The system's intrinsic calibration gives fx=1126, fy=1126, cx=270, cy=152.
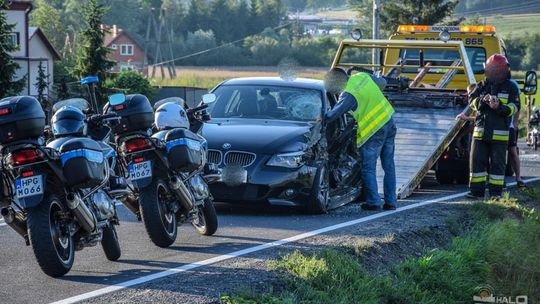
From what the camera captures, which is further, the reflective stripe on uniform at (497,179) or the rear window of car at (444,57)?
the rear window of car at (444,57)

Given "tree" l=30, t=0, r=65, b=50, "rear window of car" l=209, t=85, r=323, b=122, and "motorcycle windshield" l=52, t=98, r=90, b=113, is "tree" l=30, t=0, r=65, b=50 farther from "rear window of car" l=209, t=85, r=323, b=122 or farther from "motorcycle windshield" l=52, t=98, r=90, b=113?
"motorcycle windshield" l=52, t=98, r=90, b=113

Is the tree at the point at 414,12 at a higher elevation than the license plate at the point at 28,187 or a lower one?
higher

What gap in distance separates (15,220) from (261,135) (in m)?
4.77

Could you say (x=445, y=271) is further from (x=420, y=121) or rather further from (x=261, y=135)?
(x=420, y=121)

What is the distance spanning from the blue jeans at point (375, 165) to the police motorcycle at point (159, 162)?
3450 mm

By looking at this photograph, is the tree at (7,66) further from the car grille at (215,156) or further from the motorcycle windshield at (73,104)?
the motorcycle windshield at (73,104)

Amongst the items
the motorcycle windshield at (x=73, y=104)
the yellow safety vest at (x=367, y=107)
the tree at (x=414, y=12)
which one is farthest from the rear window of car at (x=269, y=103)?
the tree at (x=414, y=12)

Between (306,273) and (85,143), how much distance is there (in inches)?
74.7

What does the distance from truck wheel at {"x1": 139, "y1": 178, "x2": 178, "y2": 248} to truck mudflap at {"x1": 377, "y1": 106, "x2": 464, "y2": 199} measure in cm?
543

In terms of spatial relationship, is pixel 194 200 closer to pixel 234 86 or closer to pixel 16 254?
pixel 16 254

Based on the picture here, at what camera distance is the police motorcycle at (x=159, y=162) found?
31.0ft

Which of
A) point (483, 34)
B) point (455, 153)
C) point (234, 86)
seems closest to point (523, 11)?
point (483, 34)

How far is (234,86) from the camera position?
1412 centimetres

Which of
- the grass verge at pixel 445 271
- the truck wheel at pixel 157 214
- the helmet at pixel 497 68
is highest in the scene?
the helmet at pixel 497 68
